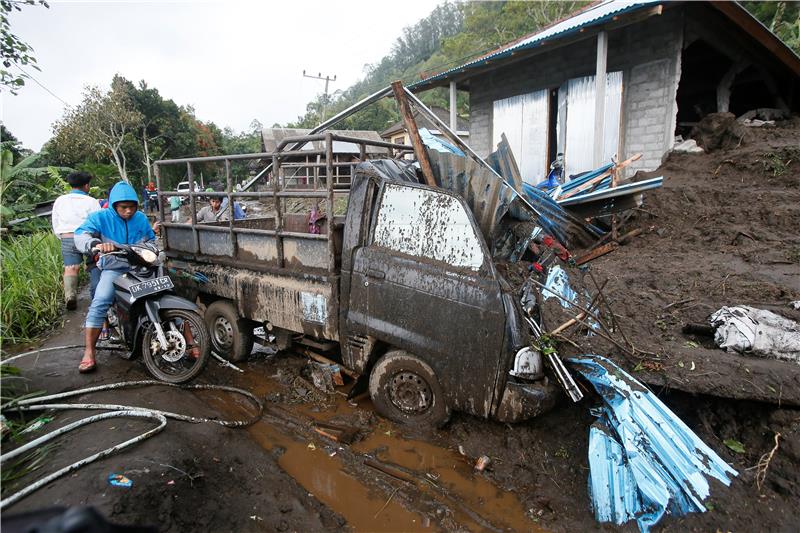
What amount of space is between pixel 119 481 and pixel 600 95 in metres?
8.57

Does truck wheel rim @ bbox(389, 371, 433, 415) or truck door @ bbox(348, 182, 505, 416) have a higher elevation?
truck door @ bbox(348, 182, 505, 416)

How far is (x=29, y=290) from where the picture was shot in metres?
5.75

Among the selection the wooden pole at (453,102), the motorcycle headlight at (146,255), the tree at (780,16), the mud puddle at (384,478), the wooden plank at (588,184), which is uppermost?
the tree at (780,16)

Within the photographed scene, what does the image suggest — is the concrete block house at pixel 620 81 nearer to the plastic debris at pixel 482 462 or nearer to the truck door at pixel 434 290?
the truck door at pixel 434 290

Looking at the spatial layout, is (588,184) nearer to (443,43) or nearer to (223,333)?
(223,333)

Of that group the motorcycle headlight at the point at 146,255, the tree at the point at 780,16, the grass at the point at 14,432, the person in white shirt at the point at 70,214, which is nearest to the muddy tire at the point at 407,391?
the grass at the point at 14,432

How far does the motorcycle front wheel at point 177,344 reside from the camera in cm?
391

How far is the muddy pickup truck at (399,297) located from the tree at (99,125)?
76.6 ft

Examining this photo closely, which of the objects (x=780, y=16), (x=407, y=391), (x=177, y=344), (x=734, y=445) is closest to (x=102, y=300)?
(x=177, y=344)

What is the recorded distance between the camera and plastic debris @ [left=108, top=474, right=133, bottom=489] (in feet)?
8.17

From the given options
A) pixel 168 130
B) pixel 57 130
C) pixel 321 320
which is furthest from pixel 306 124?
pixel 321 320

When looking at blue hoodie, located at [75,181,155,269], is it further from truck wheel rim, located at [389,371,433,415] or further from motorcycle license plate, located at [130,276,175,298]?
truck wheel rim, located at [389,371,433,415]

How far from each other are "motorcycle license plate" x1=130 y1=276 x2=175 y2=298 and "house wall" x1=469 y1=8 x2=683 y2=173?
779 centimetres

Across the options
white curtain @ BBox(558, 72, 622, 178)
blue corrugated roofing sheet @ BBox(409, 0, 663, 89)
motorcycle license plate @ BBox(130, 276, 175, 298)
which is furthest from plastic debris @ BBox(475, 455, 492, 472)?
white curtain @ BBox(558, 72, 622, 178)
